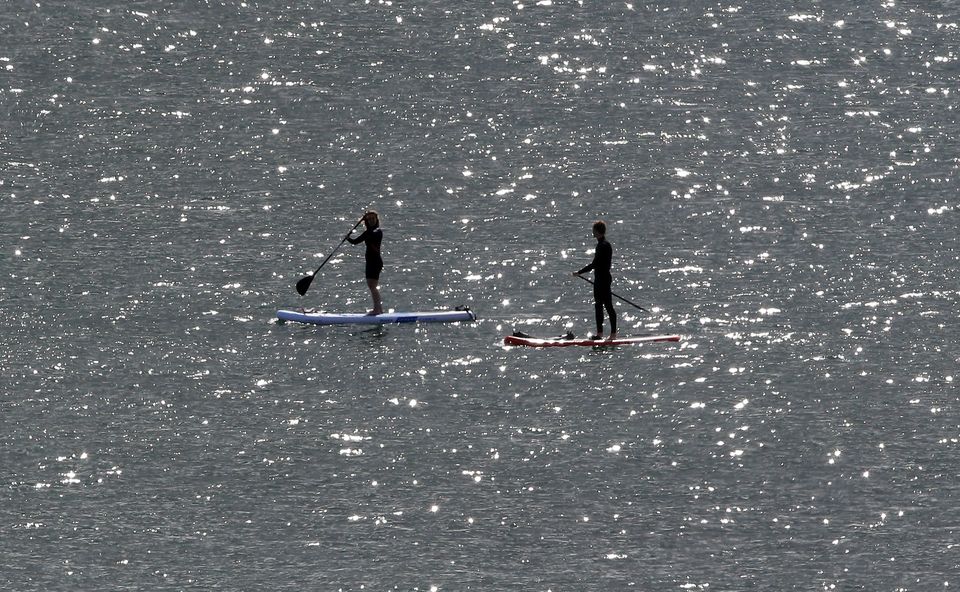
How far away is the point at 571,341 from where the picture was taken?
36594 mm

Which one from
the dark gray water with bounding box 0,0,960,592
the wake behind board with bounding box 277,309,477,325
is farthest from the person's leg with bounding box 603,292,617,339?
the wake behind board with bounding box 277,309,477,325

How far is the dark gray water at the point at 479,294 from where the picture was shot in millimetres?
27469

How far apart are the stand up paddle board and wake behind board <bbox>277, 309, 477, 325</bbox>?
1.65 m

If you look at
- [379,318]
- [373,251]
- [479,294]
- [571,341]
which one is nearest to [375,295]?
[379,318]

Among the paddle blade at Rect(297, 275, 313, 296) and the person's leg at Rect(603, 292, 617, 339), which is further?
the paddle blade at Rect(297, 275, 313, 296)

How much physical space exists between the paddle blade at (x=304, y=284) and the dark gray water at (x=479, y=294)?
0.61 m

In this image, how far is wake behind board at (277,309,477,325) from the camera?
38344mm

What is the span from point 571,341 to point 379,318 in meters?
4.06

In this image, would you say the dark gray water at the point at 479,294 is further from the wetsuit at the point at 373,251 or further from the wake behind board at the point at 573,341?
the wetsuit at the point at 373,251

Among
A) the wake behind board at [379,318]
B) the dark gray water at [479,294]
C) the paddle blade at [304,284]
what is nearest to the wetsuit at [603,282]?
the dark gray water at [479,294]

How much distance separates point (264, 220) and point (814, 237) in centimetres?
1285

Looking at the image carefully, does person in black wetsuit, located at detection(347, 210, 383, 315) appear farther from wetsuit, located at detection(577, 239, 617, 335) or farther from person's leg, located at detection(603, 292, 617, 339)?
person's leg, located at detection(603, 292, 617, 339)

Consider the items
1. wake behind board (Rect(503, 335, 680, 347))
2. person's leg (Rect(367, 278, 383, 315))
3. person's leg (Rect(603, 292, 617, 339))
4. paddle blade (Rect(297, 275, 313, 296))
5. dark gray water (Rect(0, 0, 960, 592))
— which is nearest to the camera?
dark gray water (Rect(0, 0, 960, 592))

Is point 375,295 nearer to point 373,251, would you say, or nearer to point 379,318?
point 379,318
